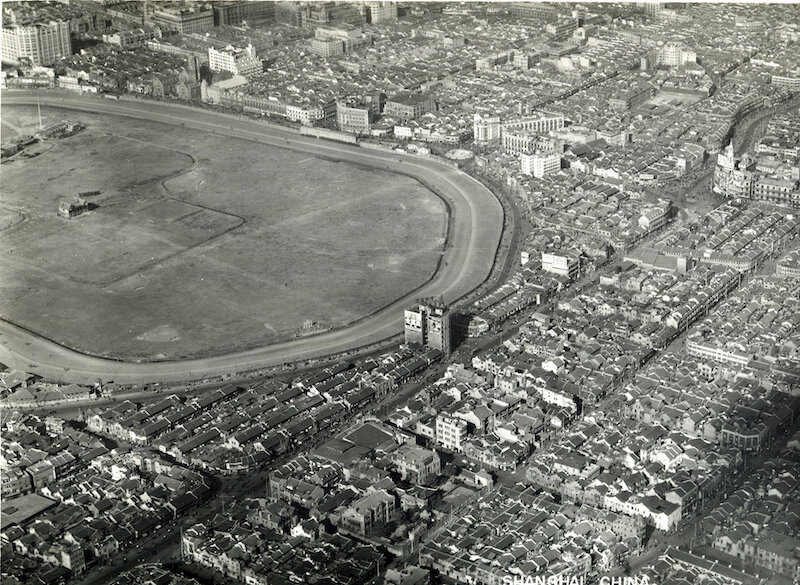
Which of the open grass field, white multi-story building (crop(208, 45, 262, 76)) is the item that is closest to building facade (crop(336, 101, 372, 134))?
the open grass field

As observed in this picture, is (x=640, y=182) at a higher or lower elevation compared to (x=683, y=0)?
lower

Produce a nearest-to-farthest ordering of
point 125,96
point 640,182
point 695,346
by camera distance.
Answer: point 695,346, point 640,182, point 125,96

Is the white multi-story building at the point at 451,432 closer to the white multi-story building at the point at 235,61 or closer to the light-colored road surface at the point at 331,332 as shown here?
the light-colored road surface at the point at 331,332

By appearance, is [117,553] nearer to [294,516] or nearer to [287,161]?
[294,516]

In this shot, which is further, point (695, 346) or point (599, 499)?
point (695, 346)

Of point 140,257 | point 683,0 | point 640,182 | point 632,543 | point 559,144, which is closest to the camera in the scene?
point 632,543

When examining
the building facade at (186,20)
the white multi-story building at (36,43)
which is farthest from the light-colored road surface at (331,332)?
the building facade at (186,20)

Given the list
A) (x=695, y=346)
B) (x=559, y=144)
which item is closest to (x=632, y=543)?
(x=695, y=346)
